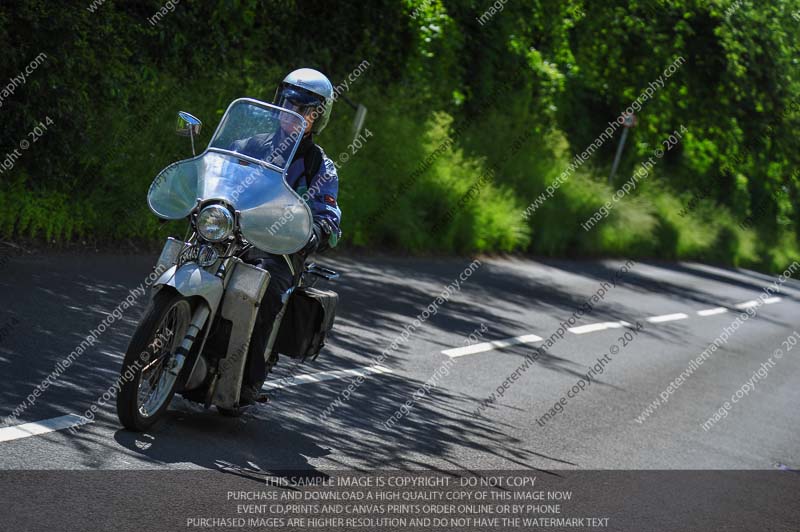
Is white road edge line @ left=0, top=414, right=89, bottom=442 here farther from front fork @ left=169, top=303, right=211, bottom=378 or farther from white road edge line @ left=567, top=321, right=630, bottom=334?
white road edge line @ left=567, top=321, right=630, bottom=334

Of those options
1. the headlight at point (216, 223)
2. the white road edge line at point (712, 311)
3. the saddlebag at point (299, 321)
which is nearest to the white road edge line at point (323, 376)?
the saddlebag at point (299, 321)

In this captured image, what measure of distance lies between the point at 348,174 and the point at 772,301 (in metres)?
13.7

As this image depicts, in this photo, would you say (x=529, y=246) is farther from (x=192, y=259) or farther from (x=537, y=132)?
(x=192, y=259)

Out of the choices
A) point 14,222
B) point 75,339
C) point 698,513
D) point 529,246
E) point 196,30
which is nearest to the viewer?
point 698,513

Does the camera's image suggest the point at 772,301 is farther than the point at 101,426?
Yes

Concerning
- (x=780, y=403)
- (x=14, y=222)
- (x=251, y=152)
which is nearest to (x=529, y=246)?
(x=780, y=403)

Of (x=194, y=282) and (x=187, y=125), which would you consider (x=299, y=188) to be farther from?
(x=194, y=282)

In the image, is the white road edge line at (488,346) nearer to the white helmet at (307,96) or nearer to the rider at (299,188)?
the rider at (299,188)

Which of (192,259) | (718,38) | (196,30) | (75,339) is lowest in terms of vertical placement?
(75,339)

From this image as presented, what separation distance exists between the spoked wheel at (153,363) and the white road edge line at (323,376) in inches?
77.9

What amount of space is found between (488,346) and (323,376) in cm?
364

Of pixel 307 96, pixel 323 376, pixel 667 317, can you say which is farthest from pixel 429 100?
pixel 307 96

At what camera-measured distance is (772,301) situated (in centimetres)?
2883

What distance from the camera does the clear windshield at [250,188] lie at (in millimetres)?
6062
